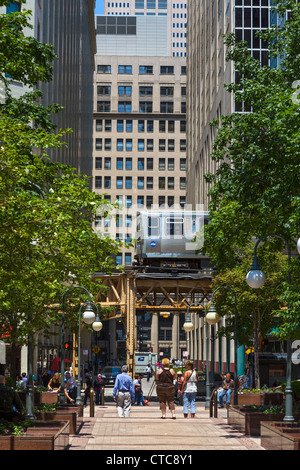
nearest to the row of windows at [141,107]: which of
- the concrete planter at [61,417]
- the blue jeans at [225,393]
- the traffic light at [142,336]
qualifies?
the traffic light at [142,336]

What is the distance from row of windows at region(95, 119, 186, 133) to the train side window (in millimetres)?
99744

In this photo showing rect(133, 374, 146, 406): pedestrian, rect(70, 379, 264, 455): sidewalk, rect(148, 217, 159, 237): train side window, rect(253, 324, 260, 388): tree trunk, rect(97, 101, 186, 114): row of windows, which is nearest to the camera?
rect(70, 379, 264, 455): sidewalk

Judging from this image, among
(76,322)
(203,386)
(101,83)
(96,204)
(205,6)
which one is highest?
(101,83)

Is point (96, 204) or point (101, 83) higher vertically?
point (101, 83)

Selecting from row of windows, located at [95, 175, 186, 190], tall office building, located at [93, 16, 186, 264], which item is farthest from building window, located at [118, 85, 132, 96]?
row of windows, located at [95, 175, 186, 190]

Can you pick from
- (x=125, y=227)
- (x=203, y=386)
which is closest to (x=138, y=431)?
(x=203, y=386)

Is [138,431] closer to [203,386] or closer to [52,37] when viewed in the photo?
[203,386]

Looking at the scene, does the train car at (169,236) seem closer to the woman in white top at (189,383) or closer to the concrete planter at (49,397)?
the concrete planter at (49,397)

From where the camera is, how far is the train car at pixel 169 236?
51.2 meters

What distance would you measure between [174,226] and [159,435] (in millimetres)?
30511

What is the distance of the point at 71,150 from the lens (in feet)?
291

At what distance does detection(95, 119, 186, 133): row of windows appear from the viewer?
149375 mm

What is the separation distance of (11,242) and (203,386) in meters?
33.0

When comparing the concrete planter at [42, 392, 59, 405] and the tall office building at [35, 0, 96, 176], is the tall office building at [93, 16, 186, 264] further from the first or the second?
the concrete planter at [42, 392, 59, 405]
